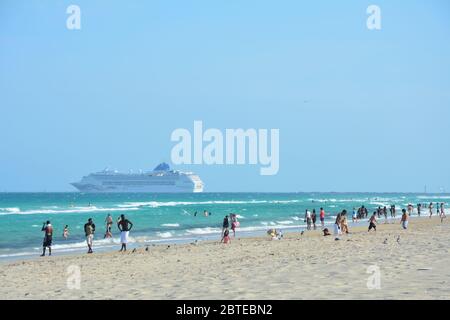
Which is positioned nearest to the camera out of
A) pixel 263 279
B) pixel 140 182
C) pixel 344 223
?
pixel 263 279

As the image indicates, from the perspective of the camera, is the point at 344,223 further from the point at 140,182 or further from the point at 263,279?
the point at 140,182

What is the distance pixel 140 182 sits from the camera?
180 meters

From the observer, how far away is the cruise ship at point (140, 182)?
179 metres

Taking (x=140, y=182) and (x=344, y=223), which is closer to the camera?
(x=344, y=223)

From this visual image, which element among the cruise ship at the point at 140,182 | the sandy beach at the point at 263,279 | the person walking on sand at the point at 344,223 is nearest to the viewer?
the sandy beach at the point at 263,279

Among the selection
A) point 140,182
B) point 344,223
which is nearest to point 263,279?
point 344,223

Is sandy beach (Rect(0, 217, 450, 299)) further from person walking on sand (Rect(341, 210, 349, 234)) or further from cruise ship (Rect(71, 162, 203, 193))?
cruise ship (Rect(71, 162, 203, 193))

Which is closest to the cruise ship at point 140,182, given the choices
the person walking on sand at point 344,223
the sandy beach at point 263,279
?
the person walking on sand at point 344,223

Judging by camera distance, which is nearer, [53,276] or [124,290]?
[124,290]

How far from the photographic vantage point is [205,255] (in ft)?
64.1

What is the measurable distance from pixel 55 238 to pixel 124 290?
75.6 ft

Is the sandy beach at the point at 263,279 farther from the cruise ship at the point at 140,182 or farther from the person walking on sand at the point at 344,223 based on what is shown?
the cruise ship at the point at 140,182
